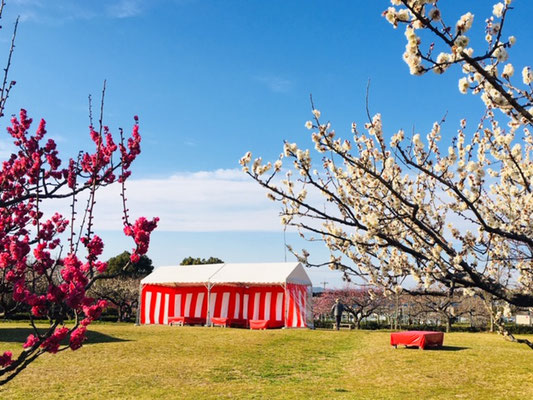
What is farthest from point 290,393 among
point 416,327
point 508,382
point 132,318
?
point 132,318

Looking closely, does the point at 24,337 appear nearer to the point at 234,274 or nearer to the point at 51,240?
the point at 234,274

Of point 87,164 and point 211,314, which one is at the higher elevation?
point 87,164

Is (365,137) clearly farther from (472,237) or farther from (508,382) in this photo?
(508,382)

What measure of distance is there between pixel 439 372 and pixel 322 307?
97.8ft

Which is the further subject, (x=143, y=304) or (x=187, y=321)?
(x=143, y=304)

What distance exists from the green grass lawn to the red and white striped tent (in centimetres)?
483

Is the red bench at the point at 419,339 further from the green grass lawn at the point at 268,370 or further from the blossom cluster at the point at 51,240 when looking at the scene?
the blossom cluster at the point at 51,240

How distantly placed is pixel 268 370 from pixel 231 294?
12.4 m

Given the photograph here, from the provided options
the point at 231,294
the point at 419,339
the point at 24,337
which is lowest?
the point at 24,337

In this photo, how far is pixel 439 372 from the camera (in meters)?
11.2

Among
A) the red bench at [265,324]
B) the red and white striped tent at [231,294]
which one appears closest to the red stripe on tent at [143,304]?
the red and white striped tent at [231,294]

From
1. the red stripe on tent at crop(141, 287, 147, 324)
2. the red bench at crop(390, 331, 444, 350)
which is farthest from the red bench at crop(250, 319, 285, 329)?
the red bench at crop(390, 331, 444, 350)

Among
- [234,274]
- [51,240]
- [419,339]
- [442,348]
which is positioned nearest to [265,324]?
[234,274]

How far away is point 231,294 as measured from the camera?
23.8 metres
